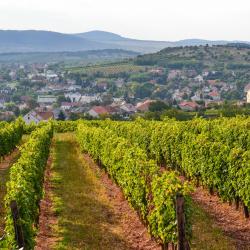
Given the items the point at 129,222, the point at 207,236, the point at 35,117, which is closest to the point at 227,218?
the point at 207,236

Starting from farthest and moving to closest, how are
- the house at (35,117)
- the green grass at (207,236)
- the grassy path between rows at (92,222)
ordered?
the house at (35,117) < the grassy path between rows at (92,222) < the green grass at (207,236)

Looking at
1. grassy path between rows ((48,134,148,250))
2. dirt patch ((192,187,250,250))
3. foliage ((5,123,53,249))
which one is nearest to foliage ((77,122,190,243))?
grassy path between rows ((48,134,148,250))

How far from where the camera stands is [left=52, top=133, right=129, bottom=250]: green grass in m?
17.9

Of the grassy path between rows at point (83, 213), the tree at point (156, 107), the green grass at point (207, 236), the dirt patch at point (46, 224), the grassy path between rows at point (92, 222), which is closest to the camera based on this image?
the green grass at point (207, 236)

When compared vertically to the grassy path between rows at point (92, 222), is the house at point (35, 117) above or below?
below

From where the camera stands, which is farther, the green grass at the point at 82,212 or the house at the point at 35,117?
the house at the point at 35,117

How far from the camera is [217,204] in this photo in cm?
2275

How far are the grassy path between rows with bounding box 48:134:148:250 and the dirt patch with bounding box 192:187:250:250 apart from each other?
3.98m

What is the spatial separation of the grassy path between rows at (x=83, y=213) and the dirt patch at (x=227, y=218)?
398 cm

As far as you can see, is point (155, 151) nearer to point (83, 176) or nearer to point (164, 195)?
point (83, 176)

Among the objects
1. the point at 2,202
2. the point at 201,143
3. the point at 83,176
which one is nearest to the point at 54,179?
the point at 83,176

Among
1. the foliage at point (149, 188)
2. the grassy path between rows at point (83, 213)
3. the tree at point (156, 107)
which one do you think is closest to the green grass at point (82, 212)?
the grassy path between rows at point (83, 213)

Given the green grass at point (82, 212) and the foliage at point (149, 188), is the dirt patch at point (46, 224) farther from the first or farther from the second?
the foliage at point (149, 188)

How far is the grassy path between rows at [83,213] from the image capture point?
58.5 ft
